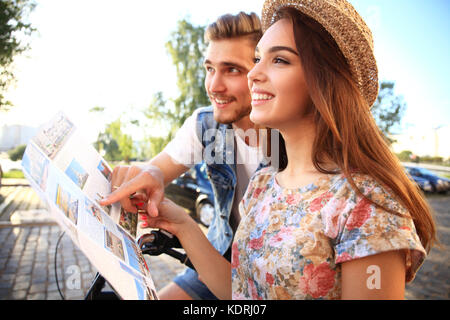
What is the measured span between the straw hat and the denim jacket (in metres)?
1.13

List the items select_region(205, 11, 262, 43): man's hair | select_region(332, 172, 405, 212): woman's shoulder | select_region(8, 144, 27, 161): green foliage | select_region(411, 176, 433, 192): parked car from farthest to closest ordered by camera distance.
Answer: select_region(411, 176, 433, 192): parked car → select_region(205, 11, 262, 43): man's hair → select_region(332, 172, 405, 212): woman's shoulder → select_region(8, 144, 27, 161): green foliage

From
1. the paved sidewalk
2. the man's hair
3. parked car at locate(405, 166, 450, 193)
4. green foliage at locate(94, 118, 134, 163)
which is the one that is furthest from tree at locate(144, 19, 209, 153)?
the man's hair

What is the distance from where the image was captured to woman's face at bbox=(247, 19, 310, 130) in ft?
4.46

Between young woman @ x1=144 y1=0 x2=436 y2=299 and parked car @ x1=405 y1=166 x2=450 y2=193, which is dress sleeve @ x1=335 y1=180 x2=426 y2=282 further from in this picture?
parked car @ x1=405 y1=166 x2=450 y2=193

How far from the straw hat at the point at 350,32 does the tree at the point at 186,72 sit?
20040 millimetres

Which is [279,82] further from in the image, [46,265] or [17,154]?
[46,265]

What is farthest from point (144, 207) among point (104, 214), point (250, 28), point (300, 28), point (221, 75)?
point (250, 28)

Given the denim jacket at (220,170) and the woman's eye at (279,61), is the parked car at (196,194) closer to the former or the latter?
the denim jacket at (220,170)

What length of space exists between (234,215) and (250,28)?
4.59ft

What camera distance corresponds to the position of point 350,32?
1.28 metres

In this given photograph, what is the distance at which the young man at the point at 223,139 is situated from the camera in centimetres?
228

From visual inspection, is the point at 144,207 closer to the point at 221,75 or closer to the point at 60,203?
the point at 60,203

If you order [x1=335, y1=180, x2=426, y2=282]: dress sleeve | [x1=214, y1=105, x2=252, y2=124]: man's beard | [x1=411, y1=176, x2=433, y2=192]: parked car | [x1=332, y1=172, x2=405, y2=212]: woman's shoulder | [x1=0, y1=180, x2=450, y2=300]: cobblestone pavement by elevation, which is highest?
[x1=214, y1=105, x2=252, y2=124]: man's beard

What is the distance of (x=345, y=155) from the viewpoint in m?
1.26
